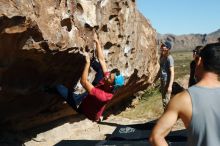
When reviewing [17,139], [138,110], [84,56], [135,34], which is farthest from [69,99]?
[138,110]

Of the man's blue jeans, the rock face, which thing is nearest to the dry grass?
the rock face

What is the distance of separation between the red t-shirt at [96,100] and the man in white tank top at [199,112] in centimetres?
363

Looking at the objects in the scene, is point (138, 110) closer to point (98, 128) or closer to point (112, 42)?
point (98, 128)

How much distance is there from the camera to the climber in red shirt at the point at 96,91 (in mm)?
7008

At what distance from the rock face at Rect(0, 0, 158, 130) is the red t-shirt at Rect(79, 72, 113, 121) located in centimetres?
70

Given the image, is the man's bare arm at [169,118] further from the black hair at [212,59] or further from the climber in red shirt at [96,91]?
the climber in red shirt at [96,91]

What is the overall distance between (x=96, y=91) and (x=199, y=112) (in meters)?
3.88

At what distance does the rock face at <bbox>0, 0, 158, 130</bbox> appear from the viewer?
6196 millimetres

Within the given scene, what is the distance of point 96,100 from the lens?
705 centimetres

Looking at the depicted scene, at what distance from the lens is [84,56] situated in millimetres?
7574

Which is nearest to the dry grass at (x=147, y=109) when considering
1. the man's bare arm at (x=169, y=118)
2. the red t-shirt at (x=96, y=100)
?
the red t-shirt at (x=96, y=100)

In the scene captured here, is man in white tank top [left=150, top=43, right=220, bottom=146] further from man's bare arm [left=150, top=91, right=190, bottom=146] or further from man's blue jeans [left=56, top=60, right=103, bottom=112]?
man's blue jeans [left=56, top=60, right=103, bottom=112]

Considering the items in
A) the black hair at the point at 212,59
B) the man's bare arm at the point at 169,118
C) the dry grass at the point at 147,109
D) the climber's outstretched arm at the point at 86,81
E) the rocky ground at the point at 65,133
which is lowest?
the dry grass at the point at 147,109

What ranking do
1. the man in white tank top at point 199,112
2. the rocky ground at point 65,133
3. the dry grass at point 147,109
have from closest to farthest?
the man in white tank top at point 199,112 → the rocky ground at point 65,133 → the dry grass at point 147,109
